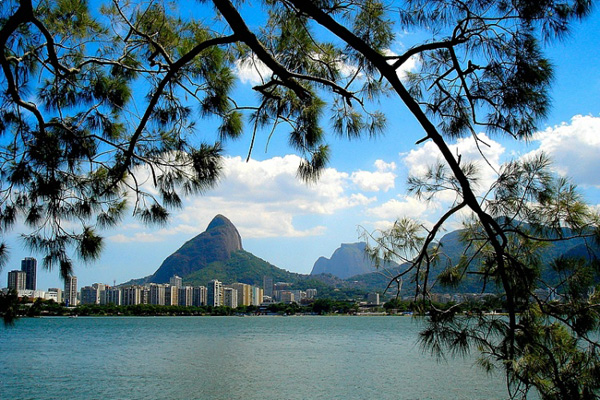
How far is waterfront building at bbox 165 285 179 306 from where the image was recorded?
86.6m

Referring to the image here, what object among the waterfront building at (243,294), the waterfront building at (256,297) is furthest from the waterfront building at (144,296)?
the waterfront building at (256,297)

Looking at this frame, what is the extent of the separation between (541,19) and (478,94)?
0.43 meters

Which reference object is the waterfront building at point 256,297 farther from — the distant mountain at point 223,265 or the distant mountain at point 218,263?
the distant mountain at point 218,263

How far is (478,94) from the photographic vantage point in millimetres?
2707

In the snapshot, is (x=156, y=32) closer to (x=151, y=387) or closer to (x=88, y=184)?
(x=88, y=184)

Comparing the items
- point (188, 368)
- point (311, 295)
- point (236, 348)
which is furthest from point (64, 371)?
point (311, 295)

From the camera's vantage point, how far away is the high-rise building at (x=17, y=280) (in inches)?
128

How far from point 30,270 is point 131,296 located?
8814 cm

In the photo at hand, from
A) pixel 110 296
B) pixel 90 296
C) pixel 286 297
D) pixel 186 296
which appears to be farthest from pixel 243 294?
pixel 90 296

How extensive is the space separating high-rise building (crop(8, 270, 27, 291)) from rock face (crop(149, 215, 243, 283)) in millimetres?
123928

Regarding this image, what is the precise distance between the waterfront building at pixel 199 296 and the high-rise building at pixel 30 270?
3369 inches

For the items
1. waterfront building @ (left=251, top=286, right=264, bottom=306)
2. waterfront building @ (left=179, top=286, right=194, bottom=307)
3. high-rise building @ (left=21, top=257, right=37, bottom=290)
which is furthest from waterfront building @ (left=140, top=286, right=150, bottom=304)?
high-rise building @ (left=21, top=257, right=37, bottom=290)

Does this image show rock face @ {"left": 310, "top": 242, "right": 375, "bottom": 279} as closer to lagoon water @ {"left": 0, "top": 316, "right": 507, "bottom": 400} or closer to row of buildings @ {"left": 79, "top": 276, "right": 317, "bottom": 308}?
row of buildings @ {"left": 79, "top": 276, "right": 317, "bottom": 308}

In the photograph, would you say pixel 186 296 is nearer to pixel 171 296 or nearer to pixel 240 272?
pixel 171 296
